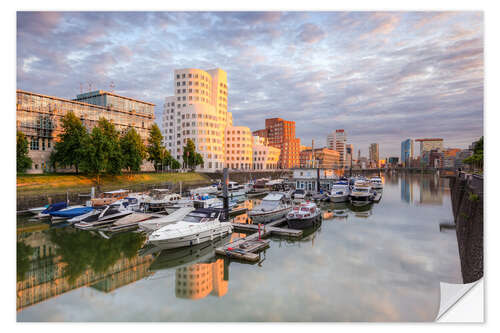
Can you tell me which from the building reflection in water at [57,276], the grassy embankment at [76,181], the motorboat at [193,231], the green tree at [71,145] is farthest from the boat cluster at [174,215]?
the green tree at [71,145]

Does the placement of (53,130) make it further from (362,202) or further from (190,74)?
(362,202)

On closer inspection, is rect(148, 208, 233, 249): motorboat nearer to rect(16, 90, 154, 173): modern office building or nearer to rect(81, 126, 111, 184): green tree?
rect(81, 126, 111, 184): green tree

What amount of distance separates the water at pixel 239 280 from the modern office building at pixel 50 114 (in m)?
38.9

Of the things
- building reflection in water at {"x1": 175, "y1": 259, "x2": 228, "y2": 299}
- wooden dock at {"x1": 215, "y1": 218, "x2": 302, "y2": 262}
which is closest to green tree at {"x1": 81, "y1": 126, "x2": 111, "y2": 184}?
wooden dock at {"x1": 215, "y1": 218, "x2": 302, "y2": 262}

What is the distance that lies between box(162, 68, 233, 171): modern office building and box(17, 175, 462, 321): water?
6896cm

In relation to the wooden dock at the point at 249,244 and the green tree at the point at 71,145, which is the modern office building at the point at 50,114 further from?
the wooden dock at the point at 249,244

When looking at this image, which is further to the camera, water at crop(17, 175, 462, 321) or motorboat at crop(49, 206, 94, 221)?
motorboat at crop(49, 206, 94, 221)

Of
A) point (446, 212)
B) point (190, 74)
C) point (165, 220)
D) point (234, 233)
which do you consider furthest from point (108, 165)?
point (190, 74)

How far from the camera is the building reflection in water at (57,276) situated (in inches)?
458

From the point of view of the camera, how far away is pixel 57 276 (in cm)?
1361

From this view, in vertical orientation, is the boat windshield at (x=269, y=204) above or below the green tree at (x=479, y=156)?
below

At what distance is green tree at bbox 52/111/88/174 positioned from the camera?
1784 inches

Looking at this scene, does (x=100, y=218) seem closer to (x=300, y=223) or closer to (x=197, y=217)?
(x=197, y=217)
